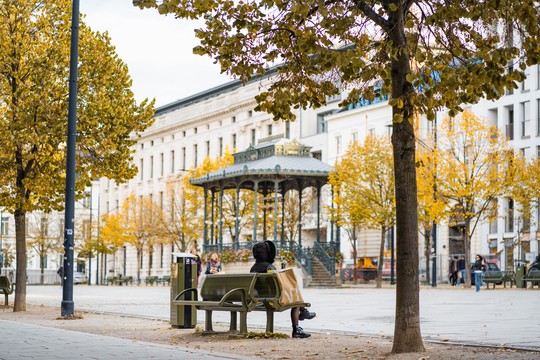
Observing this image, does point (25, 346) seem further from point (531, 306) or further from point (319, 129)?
point (319, 129)

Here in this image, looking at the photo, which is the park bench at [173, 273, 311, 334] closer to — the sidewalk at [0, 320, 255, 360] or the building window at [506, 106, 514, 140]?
the sidewalk at [0, 320, 255, 360]

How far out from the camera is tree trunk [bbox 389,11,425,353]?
38.8 feet

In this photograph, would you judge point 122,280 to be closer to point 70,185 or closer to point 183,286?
point 70,185

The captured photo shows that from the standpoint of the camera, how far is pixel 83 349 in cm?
1220

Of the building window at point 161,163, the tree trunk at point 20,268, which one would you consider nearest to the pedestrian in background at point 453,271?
the tree trunk at point 20,268

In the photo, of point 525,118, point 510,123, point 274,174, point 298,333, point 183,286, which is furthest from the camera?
point 510,123

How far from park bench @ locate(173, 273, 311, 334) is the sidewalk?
5.04ft

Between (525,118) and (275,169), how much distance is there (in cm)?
2025

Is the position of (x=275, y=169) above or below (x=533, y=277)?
above

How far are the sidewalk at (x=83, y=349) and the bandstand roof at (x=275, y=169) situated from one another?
32.9 meters

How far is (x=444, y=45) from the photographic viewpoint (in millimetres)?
12664

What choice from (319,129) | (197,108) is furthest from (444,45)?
(197,108)

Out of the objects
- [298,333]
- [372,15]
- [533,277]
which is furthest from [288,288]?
[533,277]

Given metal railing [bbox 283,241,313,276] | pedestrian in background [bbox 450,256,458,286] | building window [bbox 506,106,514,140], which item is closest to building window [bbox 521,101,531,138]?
building window [bbox 506,106,514,140]
